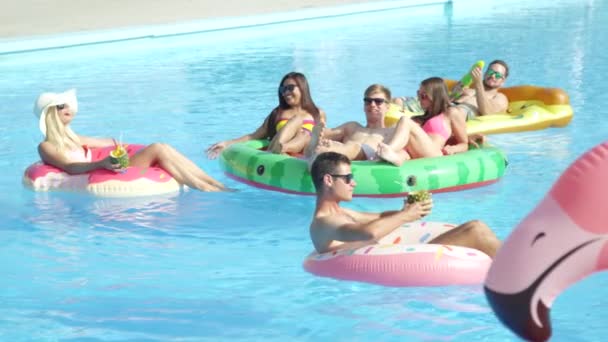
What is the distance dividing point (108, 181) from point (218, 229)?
117cm

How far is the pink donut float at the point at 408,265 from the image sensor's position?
5.09m

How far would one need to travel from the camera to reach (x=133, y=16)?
18.6 m

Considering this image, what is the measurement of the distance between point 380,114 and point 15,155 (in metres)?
3.68

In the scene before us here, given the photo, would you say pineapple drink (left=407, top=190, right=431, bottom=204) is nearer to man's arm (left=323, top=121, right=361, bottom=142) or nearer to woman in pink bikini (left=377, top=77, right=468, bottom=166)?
woman in pink bikini (left=377, top=77, right=468, bottom=166)

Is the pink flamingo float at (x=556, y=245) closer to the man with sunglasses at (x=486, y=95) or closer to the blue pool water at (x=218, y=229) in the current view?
the blue pool water at (x=218, y=229)

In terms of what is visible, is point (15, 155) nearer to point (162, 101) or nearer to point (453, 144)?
point (162, 101)

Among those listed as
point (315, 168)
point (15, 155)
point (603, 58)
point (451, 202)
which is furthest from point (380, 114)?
point (603, 58)

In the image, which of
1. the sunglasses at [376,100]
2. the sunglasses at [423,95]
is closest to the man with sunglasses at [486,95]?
the sunglasses at [423,95]

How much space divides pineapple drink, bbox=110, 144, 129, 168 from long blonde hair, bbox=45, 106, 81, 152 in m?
0.39

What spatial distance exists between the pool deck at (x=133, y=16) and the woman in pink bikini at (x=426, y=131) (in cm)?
965

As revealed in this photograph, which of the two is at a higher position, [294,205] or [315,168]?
[315,168]

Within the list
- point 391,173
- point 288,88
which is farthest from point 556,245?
point 288,88

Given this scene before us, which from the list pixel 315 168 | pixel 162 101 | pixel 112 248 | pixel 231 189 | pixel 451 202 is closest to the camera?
pixel 315 168

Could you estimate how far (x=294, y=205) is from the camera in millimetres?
7242
